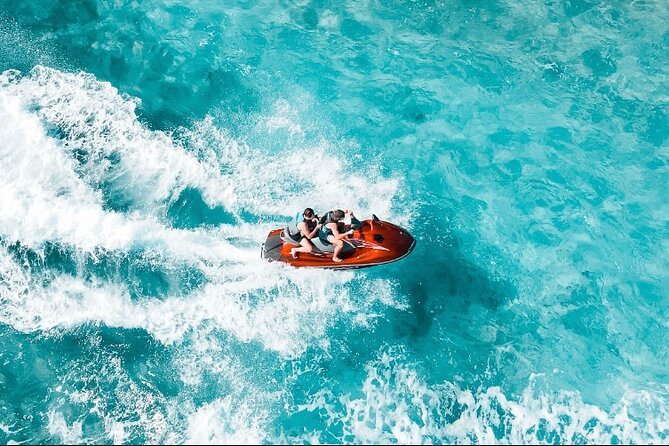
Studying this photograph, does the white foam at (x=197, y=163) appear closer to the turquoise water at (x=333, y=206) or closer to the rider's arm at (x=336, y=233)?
the turquoise water at (x=333, y=206)

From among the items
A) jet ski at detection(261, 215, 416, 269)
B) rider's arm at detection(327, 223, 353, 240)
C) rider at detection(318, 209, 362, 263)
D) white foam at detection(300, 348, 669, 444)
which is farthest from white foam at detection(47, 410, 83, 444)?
rider's arm at detection(327, 223, 353, 240)

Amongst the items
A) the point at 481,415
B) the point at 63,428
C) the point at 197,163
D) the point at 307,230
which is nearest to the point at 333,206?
the point at 307,230

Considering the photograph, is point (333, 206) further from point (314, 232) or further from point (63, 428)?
point (63, 428)

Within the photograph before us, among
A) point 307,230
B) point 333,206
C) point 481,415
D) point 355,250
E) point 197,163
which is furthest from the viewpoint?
point 197,163

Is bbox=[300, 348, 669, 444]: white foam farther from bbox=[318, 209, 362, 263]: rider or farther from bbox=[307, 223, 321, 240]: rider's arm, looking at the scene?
bbox=[307, 223, 321, 240]: rider's arm

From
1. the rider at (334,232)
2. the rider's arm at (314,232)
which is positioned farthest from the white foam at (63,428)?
the rider at (334,232)

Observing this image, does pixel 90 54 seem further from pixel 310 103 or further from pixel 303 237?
pixel 303 237
